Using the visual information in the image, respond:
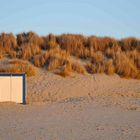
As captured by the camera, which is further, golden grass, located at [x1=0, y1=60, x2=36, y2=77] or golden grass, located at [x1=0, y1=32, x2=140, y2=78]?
golden grass, located at [x1=0, y1=32, x2=140, y2=78]

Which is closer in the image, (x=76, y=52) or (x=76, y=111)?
(x=76, y=111)

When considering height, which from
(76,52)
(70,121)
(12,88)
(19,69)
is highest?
(76,52)

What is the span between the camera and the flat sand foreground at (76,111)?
14516 mm

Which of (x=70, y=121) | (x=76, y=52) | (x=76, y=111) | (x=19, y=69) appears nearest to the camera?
(x=70, y=121)

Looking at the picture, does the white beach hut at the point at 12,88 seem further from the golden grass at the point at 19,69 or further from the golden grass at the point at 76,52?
the golden grass at the point at 76,52

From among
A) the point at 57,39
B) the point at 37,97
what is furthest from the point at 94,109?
the point at 57,39

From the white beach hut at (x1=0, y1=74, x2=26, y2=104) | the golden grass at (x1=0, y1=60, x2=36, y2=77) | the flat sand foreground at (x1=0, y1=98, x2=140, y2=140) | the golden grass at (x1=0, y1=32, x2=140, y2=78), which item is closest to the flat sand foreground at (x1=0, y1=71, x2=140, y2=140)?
the flat sand foreground at (x1=0, y1=98, x2=140, y2=140)

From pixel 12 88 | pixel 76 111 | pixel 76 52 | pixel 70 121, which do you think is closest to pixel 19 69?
pixel 12 88

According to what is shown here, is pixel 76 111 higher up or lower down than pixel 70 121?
higher up

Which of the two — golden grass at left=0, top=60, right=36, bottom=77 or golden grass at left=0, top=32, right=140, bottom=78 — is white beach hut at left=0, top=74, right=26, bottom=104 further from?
golden grass at left=0, top=32, right=140, bottom=78

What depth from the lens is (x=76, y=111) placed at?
2041 cm

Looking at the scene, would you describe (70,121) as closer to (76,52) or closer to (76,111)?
(76,111)

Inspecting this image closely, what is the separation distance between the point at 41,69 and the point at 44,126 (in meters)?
16.7

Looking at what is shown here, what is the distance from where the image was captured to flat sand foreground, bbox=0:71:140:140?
14.5 metres
